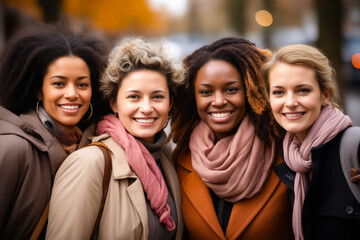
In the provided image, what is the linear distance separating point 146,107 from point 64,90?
2.41 feet

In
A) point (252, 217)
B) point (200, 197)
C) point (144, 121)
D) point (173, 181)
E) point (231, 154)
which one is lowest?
point (252, 217)

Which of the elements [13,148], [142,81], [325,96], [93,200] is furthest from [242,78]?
[13,148]

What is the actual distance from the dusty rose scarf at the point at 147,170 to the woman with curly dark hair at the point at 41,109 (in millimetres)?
396

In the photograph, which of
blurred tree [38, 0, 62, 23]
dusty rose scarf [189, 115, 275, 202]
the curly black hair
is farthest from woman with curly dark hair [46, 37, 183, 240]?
blurred tree [38, 0, 62, 23]

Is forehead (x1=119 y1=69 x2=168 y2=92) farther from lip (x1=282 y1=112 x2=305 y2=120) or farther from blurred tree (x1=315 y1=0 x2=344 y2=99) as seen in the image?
blurred tree (x1=315 y1=0 x2=344 y2=99)

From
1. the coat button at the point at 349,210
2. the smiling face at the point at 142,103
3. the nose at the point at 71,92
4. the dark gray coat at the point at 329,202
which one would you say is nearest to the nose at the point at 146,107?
the smiling face at the point at 142,103

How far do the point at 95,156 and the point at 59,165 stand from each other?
0.34 m

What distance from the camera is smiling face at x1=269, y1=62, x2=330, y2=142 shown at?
9.92 ft

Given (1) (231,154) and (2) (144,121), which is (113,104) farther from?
(1) (231,154)

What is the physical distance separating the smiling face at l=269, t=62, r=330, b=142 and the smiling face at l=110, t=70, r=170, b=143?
1009 mm

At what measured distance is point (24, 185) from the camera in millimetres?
2818

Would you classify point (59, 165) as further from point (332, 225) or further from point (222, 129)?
point (332, 225)

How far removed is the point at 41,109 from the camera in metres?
3.40

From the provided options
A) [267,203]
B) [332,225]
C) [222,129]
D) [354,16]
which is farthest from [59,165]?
[354,16]
